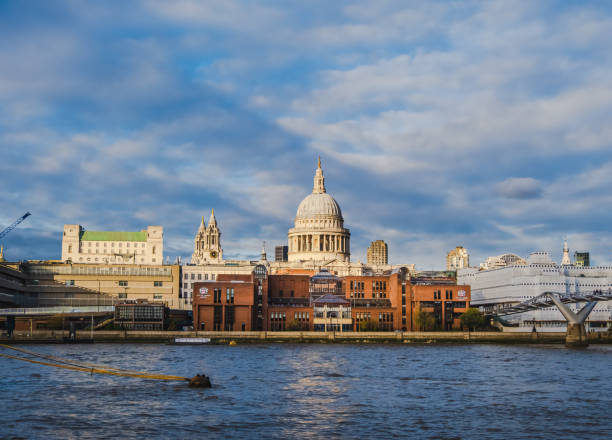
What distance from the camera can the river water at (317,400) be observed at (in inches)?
1949

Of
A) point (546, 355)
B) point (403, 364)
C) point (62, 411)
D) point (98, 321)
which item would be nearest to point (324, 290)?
point (98, 321)

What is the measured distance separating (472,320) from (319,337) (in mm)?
31982

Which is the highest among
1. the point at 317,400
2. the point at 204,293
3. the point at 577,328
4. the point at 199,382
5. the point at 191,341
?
the point at 204,293

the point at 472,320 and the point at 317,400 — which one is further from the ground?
the point at 472,320

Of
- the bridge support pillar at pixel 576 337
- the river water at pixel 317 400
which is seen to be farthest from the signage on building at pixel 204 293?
the river water at pixel 317 400

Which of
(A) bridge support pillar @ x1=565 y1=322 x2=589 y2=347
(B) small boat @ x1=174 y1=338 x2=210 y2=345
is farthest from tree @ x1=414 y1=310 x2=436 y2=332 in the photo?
(B) small boat @ x1=174 y1=338 x2=210 y2=345

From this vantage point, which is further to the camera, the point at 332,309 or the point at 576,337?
the point at 332,309

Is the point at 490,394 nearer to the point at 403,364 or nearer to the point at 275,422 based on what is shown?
the point at 275,422

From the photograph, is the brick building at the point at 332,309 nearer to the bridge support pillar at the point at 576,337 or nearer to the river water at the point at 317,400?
the bridge support pillar at the point at 576,337

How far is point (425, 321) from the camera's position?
168500mm

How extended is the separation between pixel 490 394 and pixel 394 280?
4531 inches

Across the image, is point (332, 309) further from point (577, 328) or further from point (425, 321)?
point (577, 328)

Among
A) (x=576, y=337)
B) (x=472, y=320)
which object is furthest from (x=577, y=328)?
(x=472, y=320)

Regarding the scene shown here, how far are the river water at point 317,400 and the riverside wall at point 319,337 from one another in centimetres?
5301
